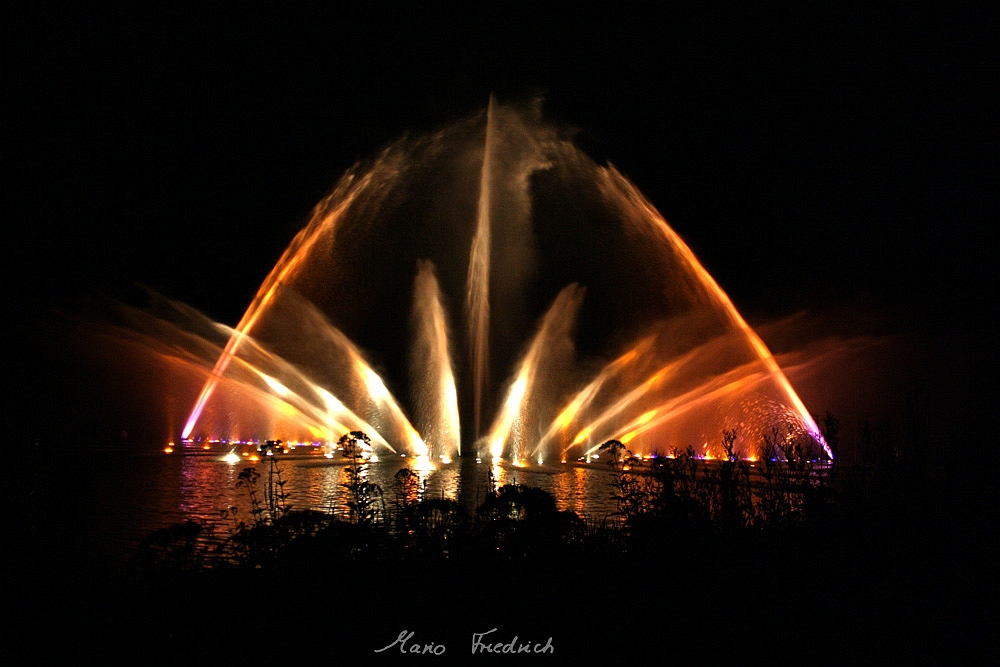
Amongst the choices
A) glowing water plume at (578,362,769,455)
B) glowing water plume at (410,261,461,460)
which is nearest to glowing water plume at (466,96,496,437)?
glowing water plume at (410,261,461,460)

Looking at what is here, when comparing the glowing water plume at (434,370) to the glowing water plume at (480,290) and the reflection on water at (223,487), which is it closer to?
the glowing water plume at (480,290)

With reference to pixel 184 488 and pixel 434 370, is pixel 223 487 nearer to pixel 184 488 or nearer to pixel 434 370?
pixel 184 488

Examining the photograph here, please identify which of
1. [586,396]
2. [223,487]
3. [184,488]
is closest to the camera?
[184,488]

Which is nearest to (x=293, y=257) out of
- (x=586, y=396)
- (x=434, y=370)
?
(x=434, y=370)

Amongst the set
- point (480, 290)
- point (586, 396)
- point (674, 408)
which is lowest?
point (674, 408)

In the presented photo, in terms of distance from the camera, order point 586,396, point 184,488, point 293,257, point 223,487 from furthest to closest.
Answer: point 586,396 → point 293,257 → point 223,487 → point 184,488

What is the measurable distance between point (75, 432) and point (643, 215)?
40772 mm

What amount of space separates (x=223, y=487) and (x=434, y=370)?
15.2 metres

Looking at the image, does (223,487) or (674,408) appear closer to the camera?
(223,487)

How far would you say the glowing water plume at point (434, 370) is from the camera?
104 ft

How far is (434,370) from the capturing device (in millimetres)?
31953

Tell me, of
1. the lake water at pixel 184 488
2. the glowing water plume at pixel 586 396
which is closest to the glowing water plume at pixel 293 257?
the lake water at pixel 184 488

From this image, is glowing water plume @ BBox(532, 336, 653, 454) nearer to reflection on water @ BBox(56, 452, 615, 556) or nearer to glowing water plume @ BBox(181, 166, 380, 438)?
reflection on water @ BBox(56, 452, 615, 556)

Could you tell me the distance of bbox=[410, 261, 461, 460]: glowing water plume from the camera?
31703mm
